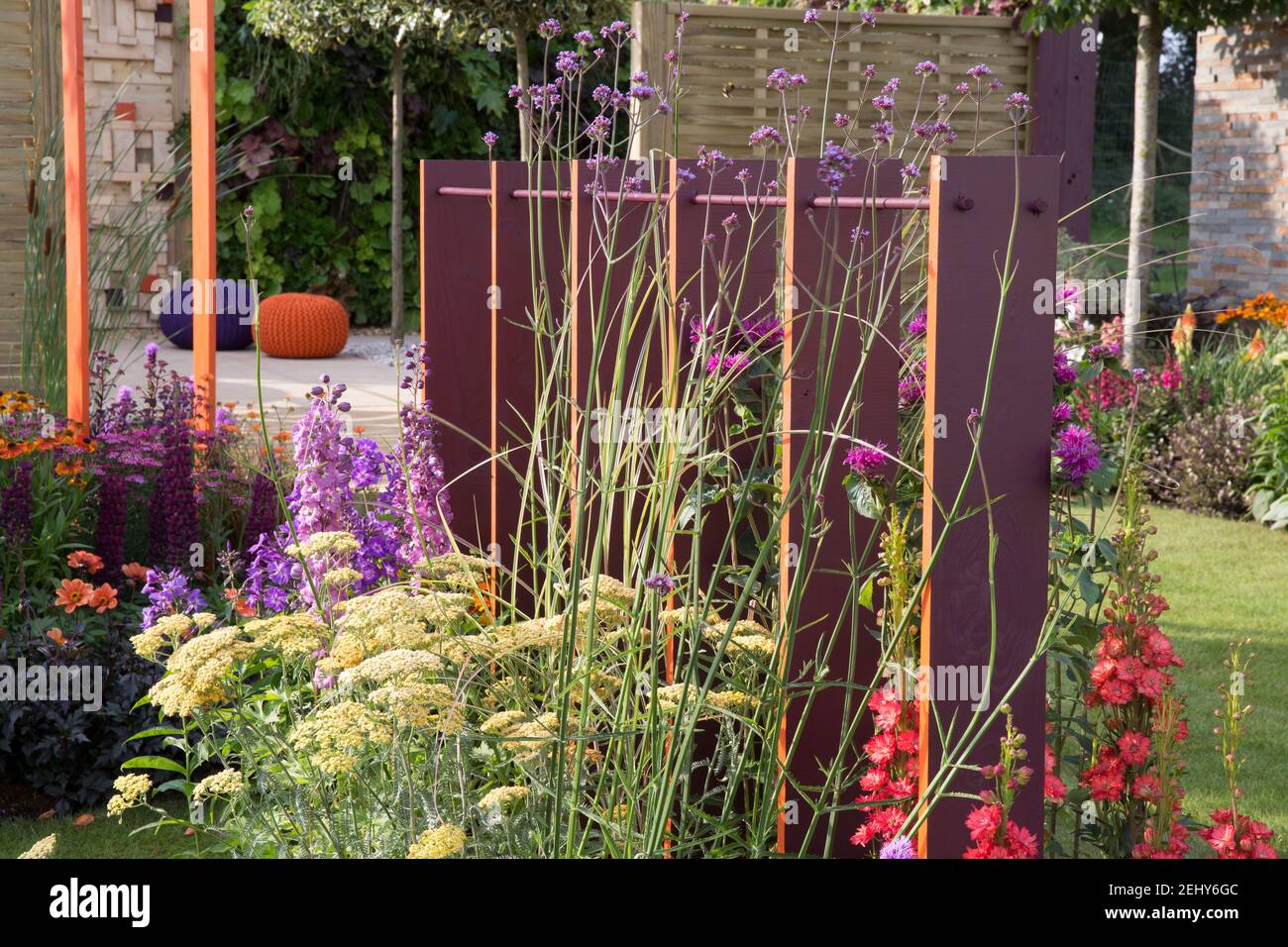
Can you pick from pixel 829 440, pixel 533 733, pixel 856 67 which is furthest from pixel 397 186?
pixel 533 733

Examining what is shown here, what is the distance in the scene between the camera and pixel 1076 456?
7.64 ft

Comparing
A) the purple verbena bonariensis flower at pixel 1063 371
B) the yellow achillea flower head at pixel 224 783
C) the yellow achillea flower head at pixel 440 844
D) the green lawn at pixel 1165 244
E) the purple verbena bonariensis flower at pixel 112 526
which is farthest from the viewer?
the green lawn at pixel 1165 244

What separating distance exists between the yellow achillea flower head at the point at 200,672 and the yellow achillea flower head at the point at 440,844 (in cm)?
35

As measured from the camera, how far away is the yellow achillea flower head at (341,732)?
1840 millimetres

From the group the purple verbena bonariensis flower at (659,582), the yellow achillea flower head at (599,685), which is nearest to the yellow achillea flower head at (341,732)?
the yellow achillea flower head at (599,685)

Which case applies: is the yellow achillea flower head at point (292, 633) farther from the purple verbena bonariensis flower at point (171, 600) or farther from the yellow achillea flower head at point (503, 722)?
the purple verbena bonariensis flower at point (171, 600)

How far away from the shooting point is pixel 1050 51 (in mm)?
8070

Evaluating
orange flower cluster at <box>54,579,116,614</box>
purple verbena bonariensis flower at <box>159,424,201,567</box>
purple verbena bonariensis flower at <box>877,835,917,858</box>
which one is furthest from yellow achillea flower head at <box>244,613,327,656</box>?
purple verbena bonariensis flower at <box>159,424,201,567</box>

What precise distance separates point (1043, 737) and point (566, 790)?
67 cm

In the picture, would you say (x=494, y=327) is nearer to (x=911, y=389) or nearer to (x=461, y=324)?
(x=461, y=324)

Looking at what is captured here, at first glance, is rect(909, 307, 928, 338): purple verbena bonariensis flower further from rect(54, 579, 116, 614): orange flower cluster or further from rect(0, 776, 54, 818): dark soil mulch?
rect(0, 776, 54, 818): dark soil mulch

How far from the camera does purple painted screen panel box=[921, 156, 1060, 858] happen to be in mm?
1976

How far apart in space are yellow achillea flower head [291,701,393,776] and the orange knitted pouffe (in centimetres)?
758

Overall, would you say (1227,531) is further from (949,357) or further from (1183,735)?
(949,357)
